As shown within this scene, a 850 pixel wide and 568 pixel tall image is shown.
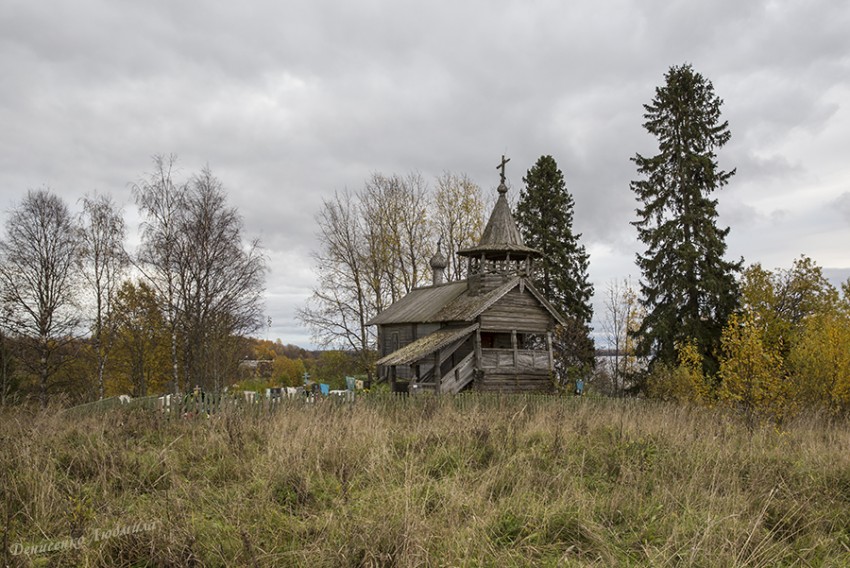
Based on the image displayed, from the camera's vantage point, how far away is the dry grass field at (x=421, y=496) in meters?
4.48

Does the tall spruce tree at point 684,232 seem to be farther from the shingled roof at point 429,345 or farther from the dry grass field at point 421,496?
the dry grass field at point 421,496

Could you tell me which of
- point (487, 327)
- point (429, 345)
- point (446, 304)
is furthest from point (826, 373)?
point (446, 304)

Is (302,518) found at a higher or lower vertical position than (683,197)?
lower

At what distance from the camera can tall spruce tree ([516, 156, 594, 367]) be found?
1330 inches

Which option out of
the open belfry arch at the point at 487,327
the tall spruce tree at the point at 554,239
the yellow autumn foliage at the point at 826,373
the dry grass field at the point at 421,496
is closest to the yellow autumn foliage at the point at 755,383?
the dry grass field at the point at 421,496

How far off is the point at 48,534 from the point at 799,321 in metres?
29.3

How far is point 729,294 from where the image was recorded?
2502 centimetres

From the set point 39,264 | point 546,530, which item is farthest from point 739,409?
point 39,264

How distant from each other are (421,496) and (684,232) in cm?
2347

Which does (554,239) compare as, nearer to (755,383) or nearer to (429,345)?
(429,345)

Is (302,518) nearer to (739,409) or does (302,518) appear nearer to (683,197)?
(739,409)

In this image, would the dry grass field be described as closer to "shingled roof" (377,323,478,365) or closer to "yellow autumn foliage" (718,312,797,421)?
"yellow autumn foliage" (718,312,797,421)

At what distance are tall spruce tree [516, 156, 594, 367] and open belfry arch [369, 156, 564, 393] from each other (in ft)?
20.2

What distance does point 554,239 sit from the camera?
33.8 meters
